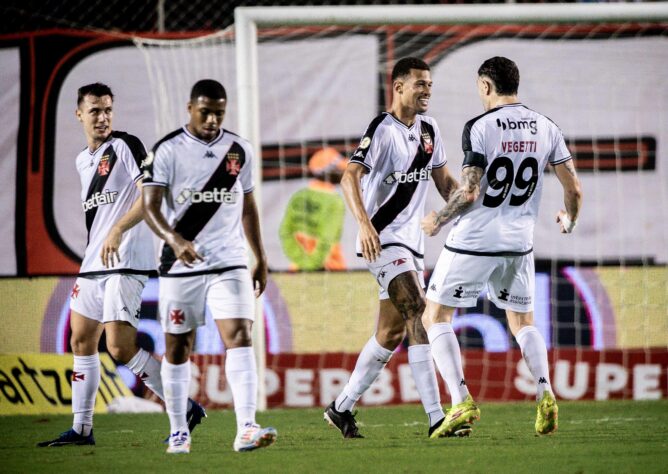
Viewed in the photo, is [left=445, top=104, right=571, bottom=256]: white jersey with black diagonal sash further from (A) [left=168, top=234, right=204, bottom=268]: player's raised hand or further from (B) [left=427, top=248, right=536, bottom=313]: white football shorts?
(A) [left=168, top=234, right=204, bottom=268]: player's raised hand

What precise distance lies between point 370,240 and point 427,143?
0.83 m

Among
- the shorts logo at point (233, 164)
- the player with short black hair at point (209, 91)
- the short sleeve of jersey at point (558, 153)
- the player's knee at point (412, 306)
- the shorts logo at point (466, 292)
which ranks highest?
the player with short black hair at point (209, 91)

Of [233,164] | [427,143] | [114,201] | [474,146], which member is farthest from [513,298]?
[114,201]

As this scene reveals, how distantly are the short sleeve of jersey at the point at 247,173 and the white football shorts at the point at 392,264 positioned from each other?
954mm

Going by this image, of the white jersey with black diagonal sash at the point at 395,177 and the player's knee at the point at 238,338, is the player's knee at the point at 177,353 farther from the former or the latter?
the white jersey with black diagonal sash at the point at 395,177

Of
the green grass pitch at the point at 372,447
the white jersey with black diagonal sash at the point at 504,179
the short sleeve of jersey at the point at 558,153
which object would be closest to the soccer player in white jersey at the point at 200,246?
the green grass pitch at the point at 372,447

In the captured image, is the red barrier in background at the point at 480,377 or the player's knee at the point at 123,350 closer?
the player's knee at the point at 123,350

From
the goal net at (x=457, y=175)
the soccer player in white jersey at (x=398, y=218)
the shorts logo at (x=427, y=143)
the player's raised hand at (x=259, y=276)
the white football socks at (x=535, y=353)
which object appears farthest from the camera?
the goal net at (x=457, y=175)

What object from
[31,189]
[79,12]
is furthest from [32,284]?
[79,12]

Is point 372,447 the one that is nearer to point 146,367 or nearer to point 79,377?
point 146,367

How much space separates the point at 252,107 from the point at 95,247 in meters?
2.69

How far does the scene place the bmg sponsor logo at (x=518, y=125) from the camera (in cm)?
653

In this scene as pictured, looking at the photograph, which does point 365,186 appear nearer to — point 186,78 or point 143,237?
point 143,237

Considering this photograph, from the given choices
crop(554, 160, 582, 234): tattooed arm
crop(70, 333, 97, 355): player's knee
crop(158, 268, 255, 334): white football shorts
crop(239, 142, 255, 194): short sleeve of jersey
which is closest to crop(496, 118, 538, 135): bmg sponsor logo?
crop(554, 160, 582, 234): tattooed arm
